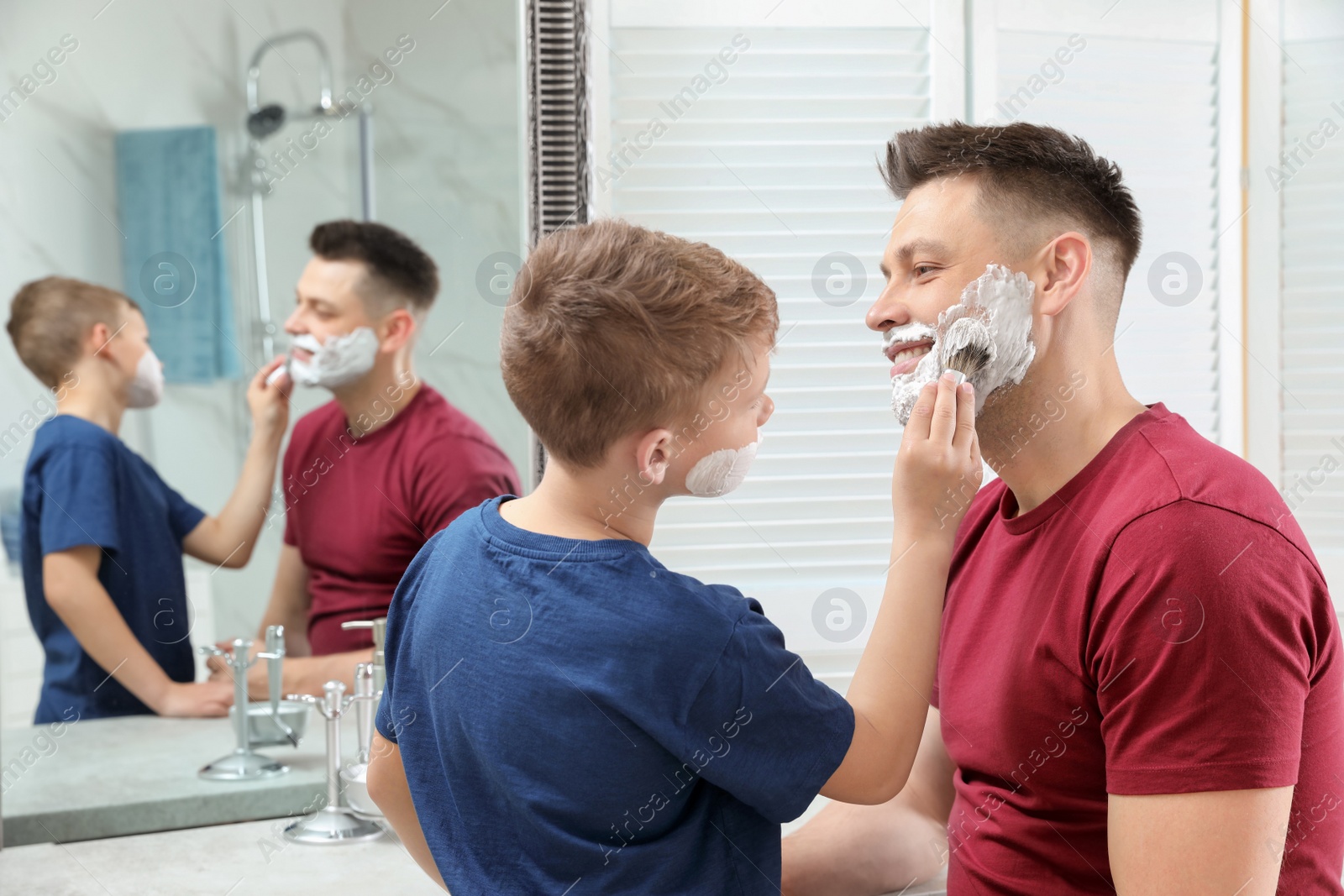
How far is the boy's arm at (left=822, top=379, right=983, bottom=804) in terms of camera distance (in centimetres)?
70

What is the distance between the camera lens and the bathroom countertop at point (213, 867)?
41.5 inches

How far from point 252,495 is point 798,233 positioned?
77 cm

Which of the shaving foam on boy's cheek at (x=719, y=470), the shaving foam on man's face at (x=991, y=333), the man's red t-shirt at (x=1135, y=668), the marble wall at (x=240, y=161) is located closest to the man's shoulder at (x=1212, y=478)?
the man's red t-shirt at (x=1135, y=668)

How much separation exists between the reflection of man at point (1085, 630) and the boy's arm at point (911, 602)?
117mm

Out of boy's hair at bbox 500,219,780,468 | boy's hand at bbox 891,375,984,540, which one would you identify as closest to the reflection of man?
boy's hand at bbox 891,375,984,540

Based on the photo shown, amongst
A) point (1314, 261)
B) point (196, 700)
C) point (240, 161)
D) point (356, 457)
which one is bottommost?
point (196, 700)

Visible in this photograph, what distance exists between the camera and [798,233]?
1475mm

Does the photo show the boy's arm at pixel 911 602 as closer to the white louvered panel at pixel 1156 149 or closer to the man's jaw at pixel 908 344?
the man's jaw at pixel 908 344

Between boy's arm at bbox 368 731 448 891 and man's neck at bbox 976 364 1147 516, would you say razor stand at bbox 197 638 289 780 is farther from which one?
man's neck at bbox 976 364 1147 516

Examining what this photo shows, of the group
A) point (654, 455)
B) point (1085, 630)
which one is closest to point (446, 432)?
point (654, 455)

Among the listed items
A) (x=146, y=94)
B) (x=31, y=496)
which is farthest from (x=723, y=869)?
(x=146, y=94)

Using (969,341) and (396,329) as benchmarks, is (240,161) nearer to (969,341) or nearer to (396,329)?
(396,329)

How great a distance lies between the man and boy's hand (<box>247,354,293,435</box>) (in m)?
0.02

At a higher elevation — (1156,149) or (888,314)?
(1156,149)
